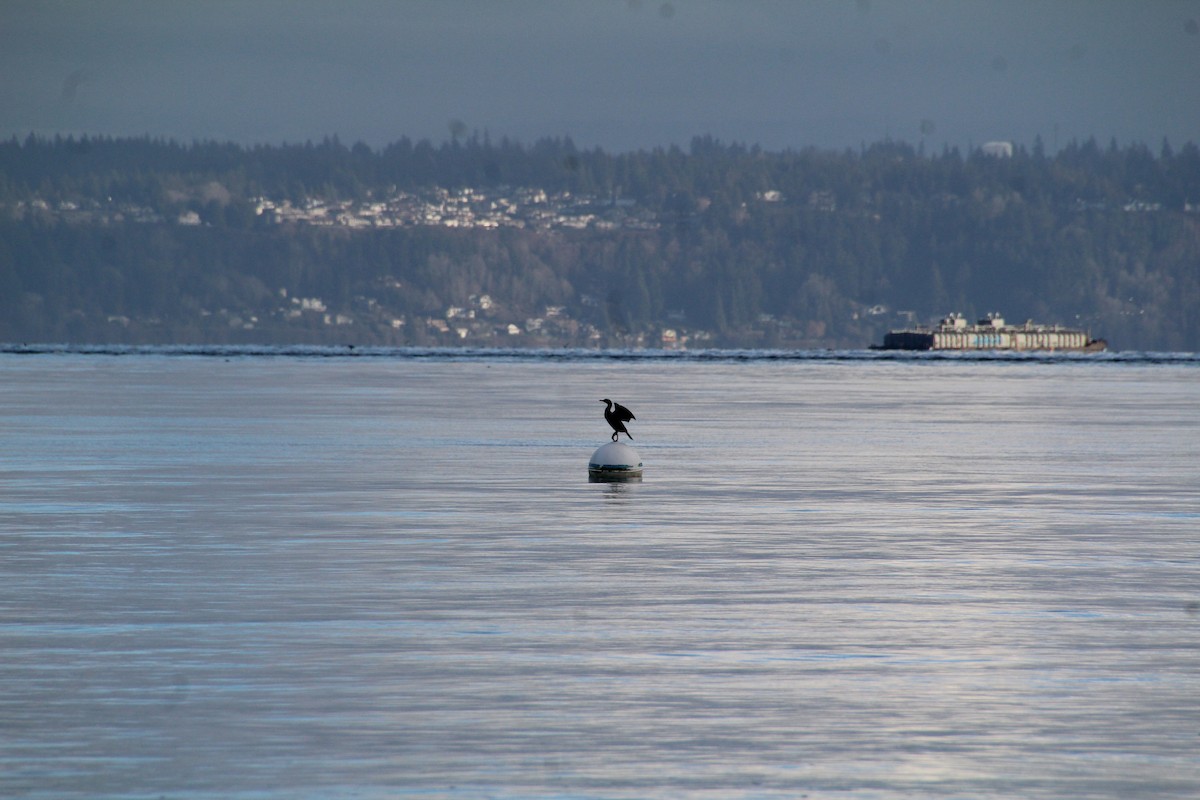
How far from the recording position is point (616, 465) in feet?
134

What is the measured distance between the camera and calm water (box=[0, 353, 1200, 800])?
A: 13641mm

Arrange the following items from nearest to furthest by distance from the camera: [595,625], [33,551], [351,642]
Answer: [351,642], [595,625], [33,551]

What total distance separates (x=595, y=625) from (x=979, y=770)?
7.15 meters

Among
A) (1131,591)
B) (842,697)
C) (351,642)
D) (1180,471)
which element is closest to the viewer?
(842,697)

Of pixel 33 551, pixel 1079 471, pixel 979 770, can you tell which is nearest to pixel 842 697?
pixel 979 770

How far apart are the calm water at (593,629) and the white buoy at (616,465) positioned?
0.99 metres

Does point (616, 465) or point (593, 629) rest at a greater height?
point (593, 629)

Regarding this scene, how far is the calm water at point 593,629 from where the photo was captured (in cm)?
1364

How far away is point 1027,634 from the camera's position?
19719mm

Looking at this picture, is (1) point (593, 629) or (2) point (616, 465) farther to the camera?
(2) point (616, 465)

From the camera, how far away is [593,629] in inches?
780

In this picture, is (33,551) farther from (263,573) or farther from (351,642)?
(351,642)

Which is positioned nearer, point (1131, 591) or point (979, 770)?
point (979, 770)

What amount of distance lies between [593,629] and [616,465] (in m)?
20.9
